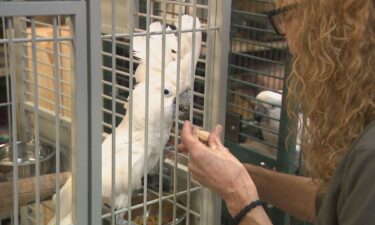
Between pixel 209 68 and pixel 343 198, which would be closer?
pixel 343 198

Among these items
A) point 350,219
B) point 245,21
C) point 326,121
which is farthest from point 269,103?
point 350,219

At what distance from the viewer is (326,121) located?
652 mm

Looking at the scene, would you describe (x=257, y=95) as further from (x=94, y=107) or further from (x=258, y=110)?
(x=94, y=107)

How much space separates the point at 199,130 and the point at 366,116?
0.98 feet

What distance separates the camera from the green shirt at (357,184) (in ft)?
1.69

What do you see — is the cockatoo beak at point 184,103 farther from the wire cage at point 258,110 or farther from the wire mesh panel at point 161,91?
the wire cage at point 258,110

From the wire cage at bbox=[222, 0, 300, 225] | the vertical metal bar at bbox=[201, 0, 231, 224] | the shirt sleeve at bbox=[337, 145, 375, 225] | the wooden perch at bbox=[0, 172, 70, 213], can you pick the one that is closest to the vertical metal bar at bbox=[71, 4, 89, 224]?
the wooden perch at bbox=[0, 172, 70, 213]

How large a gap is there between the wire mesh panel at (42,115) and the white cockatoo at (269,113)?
0.44 m

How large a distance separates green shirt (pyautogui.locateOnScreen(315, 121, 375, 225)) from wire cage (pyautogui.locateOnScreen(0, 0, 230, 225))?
311 mm

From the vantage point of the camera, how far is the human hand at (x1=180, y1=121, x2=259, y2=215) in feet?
2.58

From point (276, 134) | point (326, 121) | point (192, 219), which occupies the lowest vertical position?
point (192, 219)

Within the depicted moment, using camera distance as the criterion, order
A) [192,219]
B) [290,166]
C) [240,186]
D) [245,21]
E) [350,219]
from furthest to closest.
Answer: [245,21] < [290,166] < [192,219] < [240,186] < [350,219]

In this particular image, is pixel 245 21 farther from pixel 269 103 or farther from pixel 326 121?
pixel 326 121

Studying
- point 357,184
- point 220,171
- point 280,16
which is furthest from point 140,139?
point 357,184
